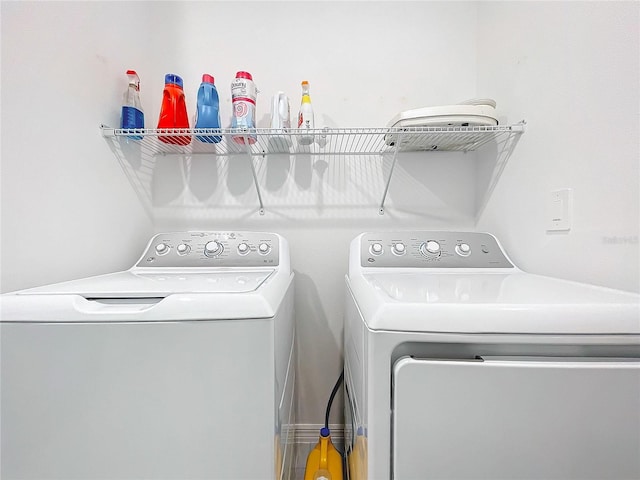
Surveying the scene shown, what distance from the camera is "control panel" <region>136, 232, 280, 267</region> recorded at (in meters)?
1.26

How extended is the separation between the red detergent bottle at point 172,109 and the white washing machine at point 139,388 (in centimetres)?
89

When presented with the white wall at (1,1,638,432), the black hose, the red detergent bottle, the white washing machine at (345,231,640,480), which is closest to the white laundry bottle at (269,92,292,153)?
the white wall at (1,1,638,432)

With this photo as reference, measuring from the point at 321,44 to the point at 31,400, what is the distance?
172 cm

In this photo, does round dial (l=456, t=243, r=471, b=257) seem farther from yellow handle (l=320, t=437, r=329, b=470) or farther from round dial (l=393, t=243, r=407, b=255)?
yellow handle (l=320, t=437, r=329, b=470)

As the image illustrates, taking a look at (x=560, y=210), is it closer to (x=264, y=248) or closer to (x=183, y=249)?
(x=264, y=248)

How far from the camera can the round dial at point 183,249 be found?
127 cm

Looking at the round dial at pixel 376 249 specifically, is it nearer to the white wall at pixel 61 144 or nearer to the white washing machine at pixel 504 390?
the white washing machine at pixel 504 390

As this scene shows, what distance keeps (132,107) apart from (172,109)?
0.52 feet

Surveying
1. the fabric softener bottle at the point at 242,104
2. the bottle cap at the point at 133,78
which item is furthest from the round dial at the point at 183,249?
the bottle cap at the point at 133,78

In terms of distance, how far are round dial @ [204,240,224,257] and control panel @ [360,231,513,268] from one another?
1.97ft

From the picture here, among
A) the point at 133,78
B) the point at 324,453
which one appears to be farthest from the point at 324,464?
the point at 133,78

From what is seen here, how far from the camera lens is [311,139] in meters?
1.38

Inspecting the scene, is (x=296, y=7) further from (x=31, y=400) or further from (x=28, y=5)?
(x=31, y=400)

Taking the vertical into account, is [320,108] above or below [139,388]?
above
